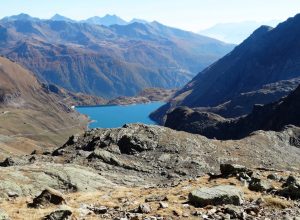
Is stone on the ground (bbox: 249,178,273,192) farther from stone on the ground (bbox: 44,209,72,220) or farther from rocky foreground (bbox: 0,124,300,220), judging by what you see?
stone on the ground (bbox: 44,209,72,220)

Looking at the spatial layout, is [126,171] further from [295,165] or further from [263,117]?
[263,117]

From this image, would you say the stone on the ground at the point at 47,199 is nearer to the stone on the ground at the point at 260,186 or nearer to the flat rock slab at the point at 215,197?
the flat rock slab at the point at 215,197

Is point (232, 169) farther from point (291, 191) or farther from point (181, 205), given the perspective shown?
point (181, 205)

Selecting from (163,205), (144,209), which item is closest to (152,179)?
(163,205)

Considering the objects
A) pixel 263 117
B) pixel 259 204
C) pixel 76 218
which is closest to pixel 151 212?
pixel 76 218

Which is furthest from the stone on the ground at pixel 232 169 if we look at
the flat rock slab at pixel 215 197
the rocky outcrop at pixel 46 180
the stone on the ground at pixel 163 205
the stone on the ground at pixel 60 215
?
the stone on the ground at pixel 60 215

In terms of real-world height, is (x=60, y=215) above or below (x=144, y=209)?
below

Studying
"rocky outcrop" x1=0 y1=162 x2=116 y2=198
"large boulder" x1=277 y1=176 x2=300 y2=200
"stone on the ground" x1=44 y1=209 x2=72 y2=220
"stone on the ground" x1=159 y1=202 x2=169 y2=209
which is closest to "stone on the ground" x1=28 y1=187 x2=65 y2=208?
"stone on the ground" x1=44 y1=209 x2=72 y2=220
